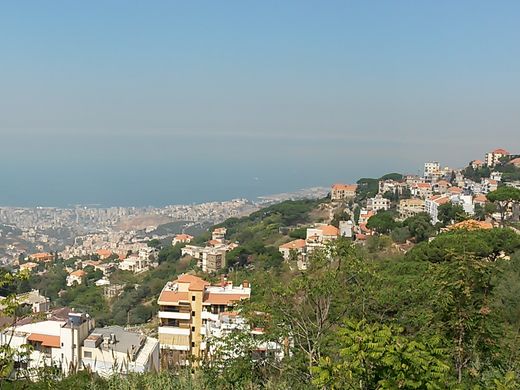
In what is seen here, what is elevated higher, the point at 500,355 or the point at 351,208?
the point at 500,355

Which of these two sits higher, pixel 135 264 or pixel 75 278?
pixel 75 278

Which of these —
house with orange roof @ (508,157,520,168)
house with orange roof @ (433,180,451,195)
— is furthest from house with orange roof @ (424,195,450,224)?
house with orange roof @ (508,157,520,168)

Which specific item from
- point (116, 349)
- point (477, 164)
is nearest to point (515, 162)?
point (477, 164)

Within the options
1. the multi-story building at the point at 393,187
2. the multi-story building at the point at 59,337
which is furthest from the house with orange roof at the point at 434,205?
the multi-story building at the point at 59,337

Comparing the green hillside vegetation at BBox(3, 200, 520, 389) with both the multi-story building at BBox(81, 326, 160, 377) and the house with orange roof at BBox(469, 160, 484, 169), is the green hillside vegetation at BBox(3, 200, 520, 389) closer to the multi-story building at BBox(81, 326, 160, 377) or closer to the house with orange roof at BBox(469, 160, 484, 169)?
the multi-story building at BBox(81, 326, 160, 377)

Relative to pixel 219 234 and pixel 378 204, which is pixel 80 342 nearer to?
pixel 378 204

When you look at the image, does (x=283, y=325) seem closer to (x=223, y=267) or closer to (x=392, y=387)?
(x=392, y=387)

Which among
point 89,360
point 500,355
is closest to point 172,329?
point 89,360

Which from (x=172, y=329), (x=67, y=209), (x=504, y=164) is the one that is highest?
(x=504, y=164)
